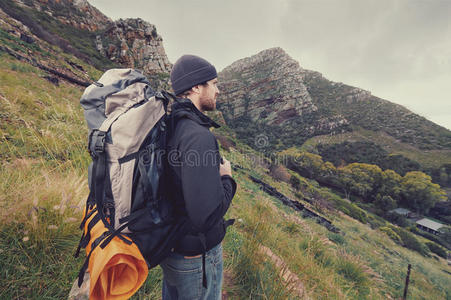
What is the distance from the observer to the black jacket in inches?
37.4

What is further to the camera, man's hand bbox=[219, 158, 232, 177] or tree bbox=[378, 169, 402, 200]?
tree bbox=[378, 169, 402, 200]

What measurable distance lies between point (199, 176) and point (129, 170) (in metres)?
0.36

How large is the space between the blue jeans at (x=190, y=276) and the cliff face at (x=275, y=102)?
220 ft

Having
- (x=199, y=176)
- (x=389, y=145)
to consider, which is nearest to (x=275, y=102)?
(x=389, y=145)

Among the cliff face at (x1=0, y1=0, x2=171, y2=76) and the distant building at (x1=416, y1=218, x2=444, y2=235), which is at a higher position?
the cliff face at (x1=0, y1=0, x2=171, y2=76)

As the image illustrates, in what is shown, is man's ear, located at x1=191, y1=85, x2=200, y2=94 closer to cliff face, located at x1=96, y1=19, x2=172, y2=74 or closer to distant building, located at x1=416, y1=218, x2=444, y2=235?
cliff face, located at x1=96, y1=19, x2=172, y2=74

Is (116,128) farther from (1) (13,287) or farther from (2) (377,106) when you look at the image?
(2) (377,106)

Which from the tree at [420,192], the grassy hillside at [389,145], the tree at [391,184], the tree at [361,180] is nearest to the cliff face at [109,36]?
the tree at [361,180]

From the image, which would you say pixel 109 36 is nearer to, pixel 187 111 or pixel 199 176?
pixel 187 111

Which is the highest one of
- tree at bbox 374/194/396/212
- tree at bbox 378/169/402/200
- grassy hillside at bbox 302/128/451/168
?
grassy hillside at bbox 302/128/451/168

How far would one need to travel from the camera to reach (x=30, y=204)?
65.9 inches

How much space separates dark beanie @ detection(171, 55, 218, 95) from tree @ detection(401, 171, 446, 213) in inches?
2367

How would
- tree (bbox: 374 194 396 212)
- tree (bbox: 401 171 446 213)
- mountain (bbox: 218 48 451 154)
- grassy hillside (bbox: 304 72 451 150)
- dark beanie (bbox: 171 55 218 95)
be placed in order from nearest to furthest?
1. dark beanie (bbox: 171 55 218 95)
2. tree (bbox: 374 194 396 212)
3. tree (bbox: 401 171 446 213)
4. grassy hillside (bbox: 304 72 451 150)
5. mountain (bbox: 218 48 451 154)

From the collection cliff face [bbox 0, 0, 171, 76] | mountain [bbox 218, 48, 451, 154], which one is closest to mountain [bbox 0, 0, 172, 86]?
cliff face [bbox 0, 0, 171, 76]
